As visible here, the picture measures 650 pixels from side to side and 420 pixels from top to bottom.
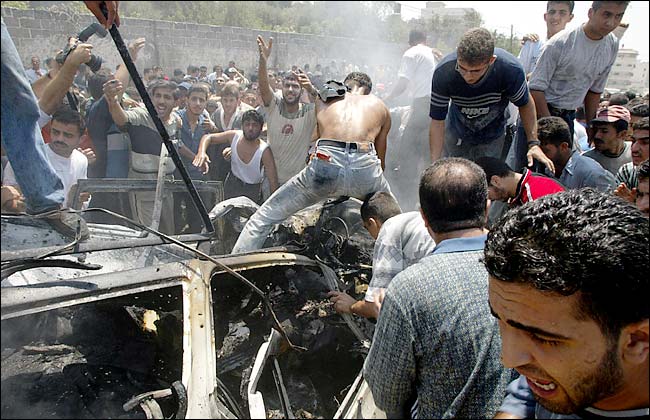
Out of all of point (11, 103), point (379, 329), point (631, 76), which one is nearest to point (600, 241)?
point (379, 329)

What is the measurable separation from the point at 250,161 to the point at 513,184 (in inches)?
111

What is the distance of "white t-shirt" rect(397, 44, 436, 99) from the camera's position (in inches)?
261

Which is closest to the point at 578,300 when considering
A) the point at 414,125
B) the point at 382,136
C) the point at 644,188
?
the point at 644,188

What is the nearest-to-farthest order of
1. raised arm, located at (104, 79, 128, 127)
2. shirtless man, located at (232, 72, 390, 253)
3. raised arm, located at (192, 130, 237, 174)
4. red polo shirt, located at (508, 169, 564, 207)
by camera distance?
1. red polo shirt, located at (508, 169, 564, 207)
2. shirtless man, located at (232, 72, 390, 253)
3. raised arm, located at (104, 79, 128, 127)
4. raised arm, located at (192, 130, 237, 174)

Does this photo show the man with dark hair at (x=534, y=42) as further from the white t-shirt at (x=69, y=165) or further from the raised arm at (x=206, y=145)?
the white t-shirt at (x=69, y=165)

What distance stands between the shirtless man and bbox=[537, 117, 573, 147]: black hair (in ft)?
4.32

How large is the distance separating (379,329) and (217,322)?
3.71 ft

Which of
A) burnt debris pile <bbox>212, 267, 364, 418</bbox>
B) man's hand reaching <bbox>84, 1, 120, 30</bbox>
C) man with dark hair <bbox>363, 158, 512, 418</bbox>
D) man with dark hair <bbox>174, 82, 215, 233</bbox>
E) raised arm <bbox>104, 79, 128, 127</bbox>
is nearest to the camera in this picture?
man with dark hair <bbox>363, 158, 512, 418</bbox>

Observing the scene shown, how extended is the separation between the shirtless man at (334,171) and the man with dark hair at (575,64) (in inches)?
64.9

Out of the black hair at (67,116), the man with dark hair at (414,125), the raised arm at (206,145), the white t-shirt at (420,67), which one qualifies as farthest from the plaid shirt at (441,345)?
the white t-shirt at (420,67)

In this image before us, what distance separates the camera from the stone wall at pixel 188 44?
1216 centimetres

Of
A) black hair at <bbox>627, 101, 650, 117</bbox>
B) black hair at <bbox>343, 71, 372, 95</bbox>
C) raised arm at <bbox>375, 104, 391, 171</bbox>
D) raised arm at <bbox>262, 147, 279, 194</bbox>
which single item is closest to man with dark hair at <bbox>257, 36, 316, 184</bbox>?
raised arm at <bbox>262, 147, 279, 194</bbox>

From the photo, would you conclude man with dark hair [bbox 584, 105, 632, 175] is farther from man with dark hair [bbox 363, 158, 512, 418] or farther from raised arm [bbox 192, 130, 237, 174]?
raised arm [bbox 192, 130, 237, 174]

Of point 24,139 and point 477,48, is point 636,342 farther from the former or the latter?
point 477,48
